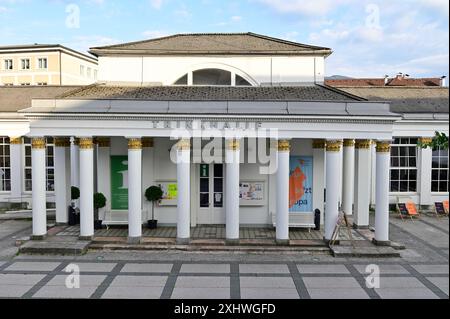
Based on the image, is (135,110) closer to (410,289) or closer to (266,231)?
(266,231)

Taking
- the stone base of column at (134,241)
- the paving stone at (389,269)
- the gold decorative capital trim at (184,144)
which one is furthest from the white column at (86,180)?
the paving stone at (389,269)

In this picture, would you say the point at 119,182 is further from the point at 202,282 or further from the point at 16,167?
the point at 16,167

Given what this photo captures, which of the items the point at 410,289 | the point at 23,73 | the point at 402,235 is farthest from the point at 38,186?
the point at 23,73

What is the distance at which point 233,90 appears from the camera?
18.6 metres

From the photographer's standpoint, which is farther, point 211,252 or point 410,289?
point 211,252

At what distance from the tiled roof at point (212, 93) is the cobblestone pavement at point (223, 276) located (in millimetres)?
6096

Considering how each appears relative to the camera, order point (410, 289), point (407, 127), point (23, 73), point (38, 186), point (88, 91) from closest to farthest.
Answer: point (410, 289), point (38, 186), point (88, 91), point (407, 127), point (23, 73)

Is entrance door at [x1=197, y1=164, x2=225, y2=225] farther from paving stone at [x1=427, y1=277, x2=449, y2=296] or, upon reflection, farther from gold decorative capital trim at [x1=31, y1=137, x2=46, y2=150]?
paving stone at [x1=427, y1=277, x2=449, y2=296]

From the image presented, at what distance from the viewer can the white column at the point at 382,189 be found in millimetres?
16062

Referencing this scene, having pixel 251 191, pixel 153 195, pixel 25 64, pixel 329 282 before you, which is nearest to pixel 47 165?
pixel 153 195

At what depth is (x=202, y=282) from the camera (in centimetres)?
1295

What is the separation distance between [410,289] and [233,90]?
10569mm

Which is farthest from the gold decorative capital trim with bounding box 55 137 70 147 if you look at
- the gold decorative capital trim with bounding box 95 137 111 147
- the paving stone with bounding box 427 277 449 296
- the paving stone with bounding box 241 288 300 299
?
the paving stone with bounding box 427 277 449 296

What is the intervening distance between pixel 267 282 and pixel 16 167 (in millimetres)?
19096
